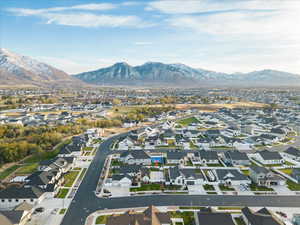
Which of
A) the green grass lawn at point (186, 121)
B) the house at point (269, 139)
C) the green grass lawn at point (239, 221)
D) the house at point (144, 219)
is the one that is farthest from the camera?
the green grass lawn at point (186, 121)

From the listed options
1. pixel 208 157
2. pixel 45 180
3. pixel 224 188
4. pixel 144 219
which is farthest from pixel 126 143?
pixel 144 219

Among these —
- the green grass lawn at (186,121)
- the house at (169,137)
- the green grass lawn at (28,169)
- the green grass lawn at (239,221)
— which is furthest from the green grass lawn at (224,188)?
the green grass lawn at (186,121)

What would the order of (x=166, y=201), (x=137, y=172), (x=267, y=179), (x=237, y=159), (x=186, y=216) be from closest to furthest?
(x=186, y=216)
(x=166, y=201)
(x=267, y=179)
(x=137, y=172)
(x=237, y=159)

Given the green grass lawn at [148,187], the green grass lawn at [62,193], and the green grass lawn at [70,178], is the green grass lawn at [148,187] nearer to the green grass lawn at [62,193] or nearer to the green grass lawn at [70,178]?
the green grass lawn at [62,193]

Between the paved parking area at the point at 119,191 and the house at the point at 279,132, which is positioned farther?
the house at the point at 279,132

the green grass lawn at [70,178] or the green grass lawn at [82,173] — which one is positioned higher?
the green grass lawn at [82,173]

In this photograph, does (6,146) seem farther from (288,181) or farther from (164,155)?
(288,181)

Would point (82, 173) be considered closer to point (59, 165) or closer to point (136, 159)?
point (59, 165)
